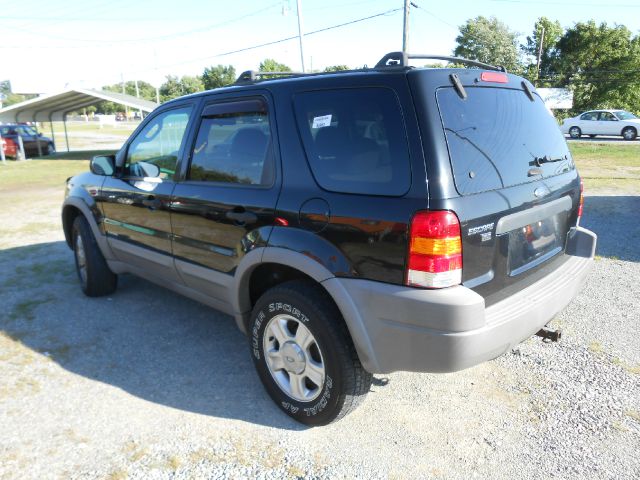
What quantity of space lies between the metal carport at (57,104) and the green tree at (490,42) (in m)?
31.2

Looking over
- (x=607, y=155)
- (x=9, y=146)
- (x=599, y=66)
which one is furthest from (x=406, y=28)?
(x=599, y=66)

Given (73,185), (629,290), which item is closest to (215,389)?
(73,185)

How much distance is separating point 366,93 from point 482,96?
2.07 feet

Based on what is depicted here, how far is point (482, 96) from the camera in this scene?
250cm

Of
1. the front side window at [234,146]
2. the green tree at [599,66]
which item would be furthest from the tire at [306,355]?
the green tree at [599,66]

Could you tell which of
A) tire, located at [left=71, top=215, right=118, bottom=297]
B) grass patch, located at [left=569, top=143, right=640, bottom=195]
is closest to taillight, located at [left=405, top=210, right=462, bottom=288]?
tire, located at [left=71, top=215, right=118, bottom=297]

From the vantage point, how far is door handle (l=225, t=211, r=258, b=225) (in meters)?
2.79

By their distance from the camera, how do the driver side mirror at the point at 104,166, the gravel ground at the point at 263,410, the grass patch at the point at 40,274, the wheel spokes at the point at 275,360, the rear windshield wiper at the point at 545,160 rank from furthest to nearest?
1. the grass patch at the point at 40,274
2. the driver side mirror at the point at 104,166
3. the wheel spokes at the point at 275,360
4. the rear windshield wiper at the point at 545,160
5. the gravel ground at the point at 263,410

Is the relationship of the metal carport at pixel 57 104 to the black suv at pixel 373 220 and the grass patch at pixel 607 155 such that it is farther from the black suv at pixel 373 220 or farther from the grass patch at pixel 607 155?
the black suv at pixel 373 220

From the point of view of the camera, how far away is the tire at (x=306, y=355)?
249cm

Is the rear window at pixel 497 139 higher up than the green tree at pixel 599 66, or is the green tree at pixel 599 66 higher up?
the green tree at pixel 599 66

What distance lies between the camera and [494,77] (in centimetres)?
264

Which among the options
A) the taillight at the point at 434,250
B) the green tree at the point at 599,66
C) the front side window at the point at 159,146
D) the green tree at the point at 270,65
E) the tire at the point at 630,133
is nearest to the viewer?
the taillight at the point at 434,250

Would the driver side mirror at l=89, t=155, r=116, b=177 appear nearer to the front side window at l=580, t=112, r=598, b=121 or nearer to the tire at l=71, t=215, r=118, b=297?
the tire at l=71, t=215, r=118, b=297
